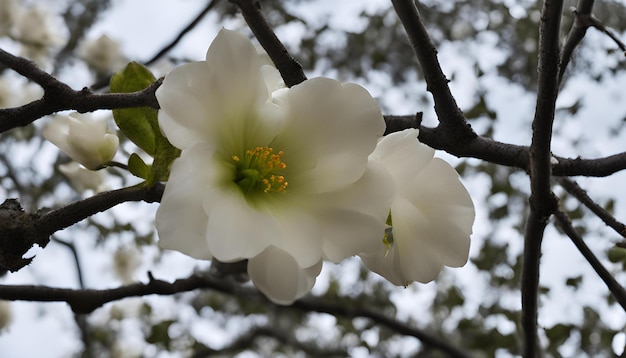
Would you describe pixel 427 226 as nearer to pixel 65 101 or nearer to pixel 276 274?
pixel 276 274

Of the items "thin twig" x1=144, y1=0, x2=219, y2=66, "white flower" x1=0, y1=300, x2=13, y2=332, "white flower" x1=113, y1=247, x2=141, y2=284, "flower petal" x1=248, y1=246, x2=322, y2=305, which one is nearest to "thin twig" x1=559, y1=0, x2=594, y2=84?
"flower petal" x1=248, y1=246, x2=322, y2=305

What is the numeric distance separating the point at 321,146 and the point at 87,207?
15cm

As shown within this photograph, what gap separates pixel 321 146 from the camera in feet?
1.39

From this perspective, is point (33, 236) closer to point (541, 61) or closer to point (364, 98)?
point (364, 98)

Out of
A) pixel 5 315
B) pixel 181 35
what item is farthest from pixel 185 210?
pixel 5 315

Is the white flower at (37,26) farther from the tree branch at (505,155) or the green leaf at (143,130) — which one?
the tree branch at (505,155)

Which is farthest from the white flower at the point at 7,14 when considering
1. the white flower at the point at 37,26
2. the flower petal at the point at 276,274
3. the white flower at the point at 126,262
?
the flower petal at the point at 276,274

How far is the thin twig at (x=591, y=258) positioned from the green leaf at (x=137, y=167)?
0.34 meters

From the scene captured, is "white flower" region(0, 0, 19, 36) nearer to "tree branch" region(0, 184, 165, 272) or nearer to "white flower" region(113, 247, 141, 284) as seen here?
"white flower" region(113, 247, 141, 284)

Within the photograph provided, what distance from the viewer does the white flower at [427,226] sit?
43cm

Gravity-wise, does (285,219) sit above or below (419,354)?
below

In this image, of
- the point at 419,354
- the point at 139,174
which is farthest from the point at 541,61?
the point at 419,354

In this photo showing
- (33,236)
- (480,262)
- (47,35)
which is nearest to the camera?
(33,236)

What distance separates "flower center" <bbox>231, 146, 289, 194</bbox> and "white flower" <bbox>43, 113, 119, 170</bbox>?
0.13m
